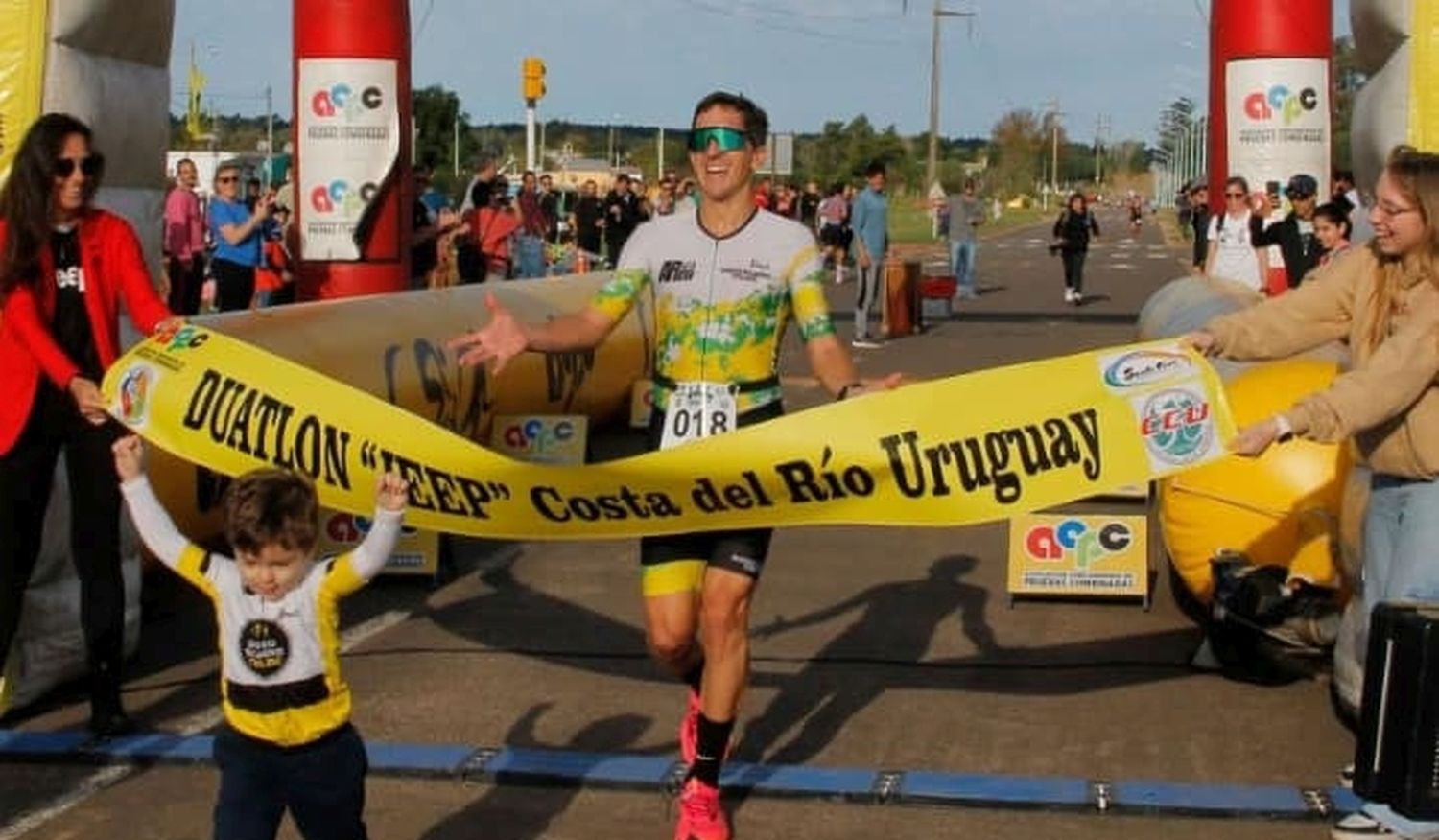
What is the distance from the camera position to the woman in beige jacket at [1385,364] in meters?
5.83

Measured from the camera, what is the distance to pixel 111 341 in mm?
7266

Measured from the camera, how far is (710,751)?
6258 mm

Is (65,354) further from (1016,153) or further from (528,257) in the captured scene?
(1016,153)

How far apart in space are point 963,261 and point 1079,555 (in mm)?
25746

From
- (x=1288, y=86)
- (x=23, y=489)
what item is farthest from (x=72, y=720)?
(x=1288, y=86)

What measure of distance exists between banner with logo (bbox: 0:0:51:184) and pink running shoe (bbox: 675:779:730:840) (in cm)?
360

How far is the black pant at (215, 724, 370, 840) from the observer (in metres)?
4.92

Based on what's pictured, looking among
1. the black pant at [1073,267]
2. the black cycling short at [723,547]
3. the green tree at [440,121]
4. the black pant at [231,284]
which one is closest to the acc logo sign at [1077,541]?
the black cycling short at [723,547]

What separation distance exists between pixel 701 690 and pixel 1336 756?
239 centimetres

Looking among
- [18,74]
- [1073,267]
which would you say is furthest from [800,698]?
[1073,267]

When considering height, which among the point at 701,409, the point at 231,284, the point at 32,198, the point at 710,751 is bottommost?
the point at 710,751

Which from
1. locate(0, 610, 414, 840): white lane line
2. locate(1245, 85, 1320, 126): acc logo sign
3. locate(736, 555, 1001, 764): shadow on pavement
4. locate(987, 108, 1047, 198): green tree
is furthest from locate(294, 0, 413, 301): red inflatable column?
locate(987, 108, 1047, 198): green tree

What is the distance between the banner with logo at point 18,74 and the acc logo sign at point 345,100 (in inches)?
388

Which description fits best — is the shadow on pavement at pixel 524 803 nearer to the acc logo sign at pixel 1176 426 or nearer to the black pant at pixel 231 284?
the acc logo sign at pixel 1176 426
